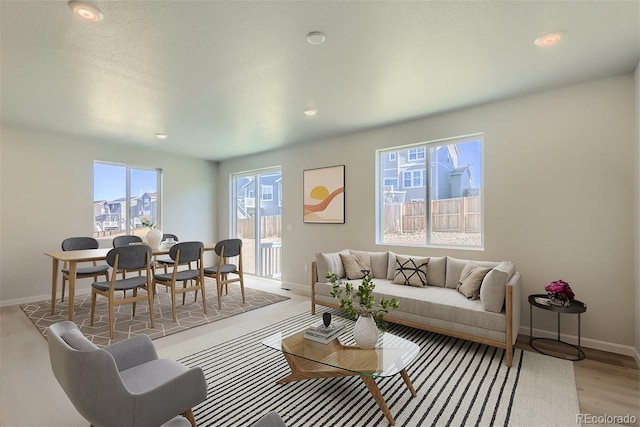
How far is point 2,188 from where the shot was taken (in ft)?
14.2

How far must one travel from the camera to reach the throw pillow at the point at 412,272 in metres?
3.66

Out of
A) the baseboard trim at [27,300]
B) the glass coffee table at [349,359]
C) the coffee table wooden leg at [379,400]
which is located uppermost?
→ the glass coffee table at [349,359]

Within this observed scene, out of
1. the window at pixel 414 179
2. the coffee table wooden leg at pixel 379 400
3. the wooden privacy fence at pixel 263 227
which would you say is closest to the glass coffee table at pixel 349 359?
the coffee table wooden leg at pixel 379 400

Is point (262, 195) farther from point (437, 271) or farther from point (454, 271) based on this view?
point (454, 271)

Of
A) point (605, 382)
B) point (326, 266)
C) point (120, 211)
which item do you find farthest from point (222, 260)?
point (605, 382)

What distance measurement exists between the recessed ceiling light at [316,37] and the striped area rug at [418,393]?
2.23 meters

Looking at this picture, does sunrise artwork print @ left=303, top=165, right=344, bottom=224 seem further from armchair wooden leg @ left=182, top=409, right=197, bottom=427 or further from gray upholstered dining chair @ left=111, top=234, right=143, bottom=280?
armchair wooden leg @ left=182, top=409, right=197, bottom=427

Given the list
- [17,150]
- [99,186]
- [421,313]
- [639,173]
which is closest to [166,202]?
[99,186]

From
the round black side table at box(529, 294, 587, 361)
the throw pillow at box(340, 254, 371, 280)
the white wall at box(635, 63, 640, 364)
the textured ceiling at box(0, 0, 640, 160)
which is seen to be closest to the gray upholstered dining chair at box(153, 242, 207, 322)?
the textured ceiling at box(0, 0, 640, 160)

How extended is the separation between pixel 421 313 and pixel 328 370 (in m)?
1.52

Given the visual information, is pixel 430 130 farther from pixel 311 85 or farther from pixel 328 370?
pixel 328 370

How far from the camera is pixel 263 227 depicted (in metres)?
6.41

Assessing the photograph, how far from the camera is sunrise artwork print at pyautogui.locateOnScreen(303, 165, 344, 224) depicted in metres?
4.95

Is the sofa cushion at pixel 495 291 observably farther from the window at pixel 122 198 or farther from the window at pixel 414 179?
the window at pixel 122 198
